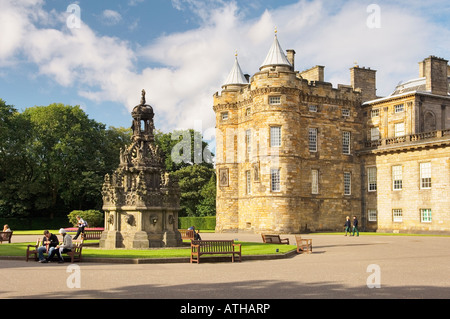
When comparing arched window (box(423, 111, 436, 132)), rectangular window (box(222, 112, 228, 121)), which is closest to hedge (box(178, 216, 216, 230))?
rectangular window (box(222, 112, 228, 121))

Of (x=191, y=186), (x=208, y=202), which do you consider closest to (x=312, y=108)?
(x=208, y=202)

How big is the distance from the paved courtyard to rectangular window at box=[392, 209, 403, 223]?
27.0 m

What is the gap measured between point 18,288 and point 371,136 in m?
42.9

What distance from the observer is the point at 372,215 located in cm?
4866

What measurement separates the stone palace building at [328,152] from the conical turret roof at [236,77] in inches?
4.1

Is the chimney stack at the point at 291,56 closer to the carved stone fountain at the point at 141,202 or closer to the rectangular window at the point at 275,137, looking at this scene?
the rectangular window at the point at 275,137

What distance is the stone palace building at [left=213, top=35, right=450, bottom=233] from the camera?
43.8m

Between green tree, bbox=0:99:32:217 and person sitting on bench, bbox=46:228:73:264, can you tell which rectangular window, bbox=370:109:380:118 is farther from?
person sitting on bench, bbox=46:228:73:264

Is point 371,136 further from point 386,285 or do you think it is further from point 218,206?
point 386,285

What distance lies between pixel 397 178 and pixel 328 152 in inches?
252

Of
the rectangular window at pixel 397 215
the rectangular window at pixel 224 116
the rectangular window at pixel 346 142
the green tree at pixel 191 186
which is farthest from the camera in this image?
the green tree at pixel 191 186

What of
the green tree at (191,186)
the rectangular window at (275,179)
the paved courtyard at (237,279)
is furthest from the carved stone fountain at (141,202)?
the green tree at (191,186)

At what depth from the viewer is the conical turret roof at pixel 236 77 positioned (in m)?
52.9

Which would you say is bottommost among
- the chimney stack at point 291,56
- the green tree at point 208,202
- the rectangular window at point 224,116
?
the green tree at point 208,202
